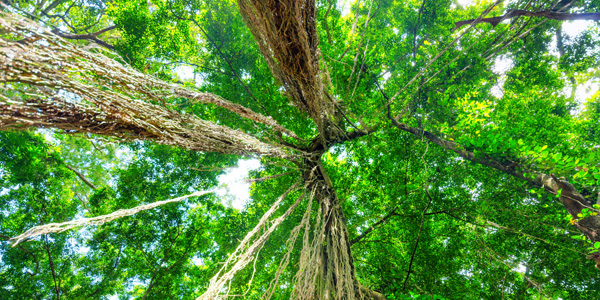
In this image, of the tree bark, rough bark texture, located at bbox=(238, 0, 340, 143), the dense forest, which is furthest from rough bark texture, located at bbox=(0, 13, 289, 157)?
the tree bark

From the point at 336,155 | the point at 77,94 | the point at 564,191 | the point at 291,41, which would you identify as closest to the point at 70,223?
the point at 77,94

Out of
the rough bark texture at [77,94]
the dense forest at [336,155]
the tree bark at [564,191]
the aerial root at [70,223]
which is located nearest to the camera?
the rough bark texture at [77,94]

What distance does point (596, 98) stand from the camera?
10.7ft

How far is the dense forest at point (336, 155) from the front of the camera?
1750 millimetres

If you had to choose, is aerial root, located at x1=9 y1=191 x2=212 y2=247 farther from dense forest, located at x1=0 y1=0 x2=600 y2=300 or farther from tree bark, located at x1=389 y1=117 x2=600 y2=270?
tree bark, located at x1=389 y1=117 x2=600 y2=270

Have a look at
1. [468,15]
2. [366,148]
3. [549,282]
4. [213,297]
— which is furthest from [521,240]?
[213,297]

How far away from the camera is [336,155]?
4.01 metres

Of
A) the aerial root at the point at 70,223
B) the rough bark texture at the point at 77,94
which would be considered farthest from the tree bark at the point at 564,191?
the aerial root at the point at 70,223

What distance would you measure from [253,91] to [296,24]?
7.24 ft

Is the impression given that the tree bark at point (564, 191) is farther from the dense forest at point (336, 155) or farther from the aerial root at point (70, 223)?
the aerial root at point (70, 223)

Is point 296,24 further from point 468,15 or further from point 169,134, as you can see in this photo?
point 468,15

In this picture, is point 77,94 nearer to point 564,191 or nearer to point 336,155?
point 336,155

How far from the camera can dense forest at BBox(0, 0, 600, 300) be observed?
175 cm

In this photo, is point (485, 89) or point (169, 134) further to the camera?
point (485, 89)
